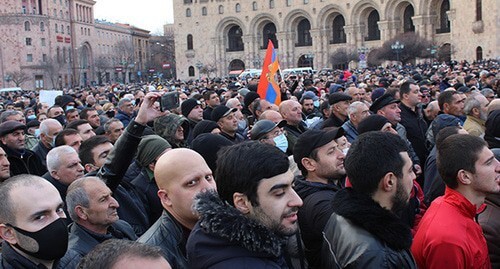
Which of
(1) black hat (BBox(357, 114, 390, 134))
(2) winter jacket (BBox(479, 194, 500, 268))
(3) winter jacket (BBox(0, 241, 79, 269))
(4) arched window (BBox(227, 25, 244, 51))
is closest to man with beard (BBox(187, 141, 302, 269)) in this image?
(3) winter jacket (BBox(0, 241, 79, 269))

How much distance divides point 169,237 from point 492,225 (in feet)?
7.12

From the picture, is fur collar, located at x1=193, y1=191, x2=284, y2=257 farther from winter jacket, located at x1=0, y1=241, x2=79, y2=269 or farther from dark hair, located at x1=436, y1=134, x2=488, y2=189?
dark hair, located at x1=436, y1=134, x2=488, y2=189

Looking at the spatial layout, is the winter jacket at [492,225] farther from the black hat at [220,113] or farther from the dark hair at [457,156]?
the black hat at [220,113]

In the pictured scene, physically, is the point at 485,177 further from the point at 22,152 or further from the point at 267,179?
the point at 22,152

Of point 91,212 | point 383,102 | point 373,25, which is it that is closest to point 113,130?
point 383,102

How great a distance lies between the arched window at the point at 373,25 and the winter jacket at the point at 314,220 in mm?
59973

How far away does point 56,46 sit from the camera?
81188 mm

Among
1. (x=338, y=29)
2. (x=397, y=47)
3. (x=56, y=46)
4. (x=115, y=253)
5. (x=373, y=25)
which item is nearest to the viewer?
(x=115, y=253)

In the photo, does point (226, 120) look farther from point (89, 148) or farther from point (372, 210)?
point (372, 210)

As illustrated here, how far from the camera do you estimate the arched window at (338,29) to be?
6444cm

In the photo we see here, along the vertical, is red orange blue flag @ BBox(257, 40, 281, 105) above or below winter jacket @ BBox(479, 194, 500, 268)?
above

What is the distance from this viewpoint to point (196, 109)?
9.38 metres

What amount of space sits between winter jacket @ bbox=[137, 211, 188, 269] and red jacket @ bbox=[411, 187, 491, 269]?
1.41 metres

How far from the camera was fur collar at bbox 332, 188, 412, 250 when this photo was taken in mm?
3082
